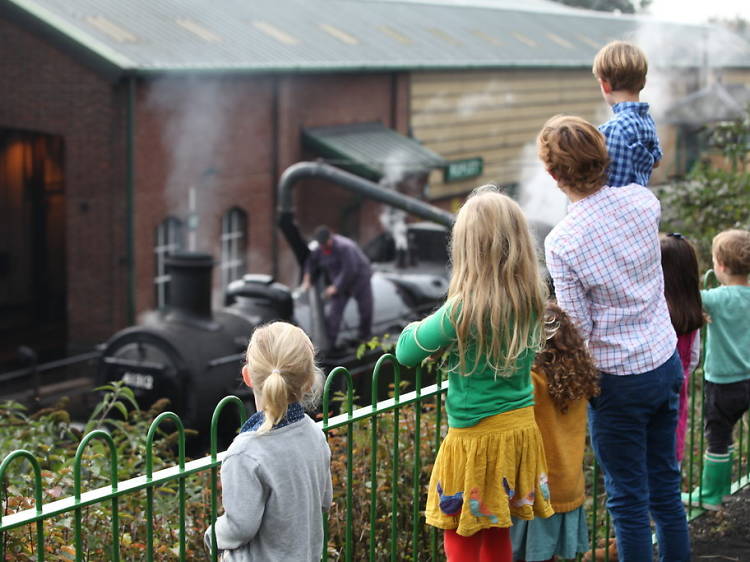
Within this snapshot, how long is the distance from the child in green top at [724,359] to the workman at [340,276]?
5.82 m

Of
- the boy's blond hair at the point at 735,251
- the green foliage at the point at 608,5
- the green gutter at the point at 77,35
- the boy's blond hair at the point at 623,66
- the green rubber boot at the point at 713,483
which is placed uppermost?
the green foliage at the point at 608,5

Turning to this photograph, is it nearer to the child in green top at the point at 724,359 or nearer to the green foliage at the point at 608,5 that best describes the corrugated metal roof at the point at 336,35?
the child in green top at the point at 724,359

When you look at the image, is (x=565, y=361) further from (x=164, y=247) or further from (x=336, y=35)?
(x=336, y=35)

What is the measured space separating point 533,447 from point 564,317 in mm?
428

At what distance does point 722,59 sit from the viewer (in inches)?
1264

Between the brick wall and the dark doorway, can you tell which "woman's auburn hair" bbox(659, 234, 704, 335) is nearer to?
the brick wall

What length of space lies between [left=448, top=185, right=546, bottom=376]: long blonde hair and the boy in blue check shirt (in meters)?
0.72

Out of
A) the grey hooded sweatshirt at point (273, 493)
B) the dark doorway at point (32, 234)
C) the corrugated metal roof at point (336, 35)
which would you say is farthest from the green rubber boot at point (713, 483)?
the dark doorway at point (32, 234)

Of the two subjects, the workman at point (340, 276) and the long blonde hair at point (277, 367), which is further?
the workman at point (340, 276)

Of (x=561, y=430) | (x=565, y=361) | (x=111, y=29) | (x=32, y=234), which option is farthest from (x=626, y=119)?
(x=32, y=234)

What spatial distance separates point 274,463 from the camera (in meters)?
2.92

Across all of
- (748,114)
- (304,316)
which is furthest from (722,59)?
(304,316)

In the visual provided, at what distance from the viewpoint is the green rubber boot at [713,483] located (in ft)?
17.1

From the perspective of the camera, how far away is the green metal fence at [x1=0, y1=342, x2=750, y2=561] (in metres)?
2.93
